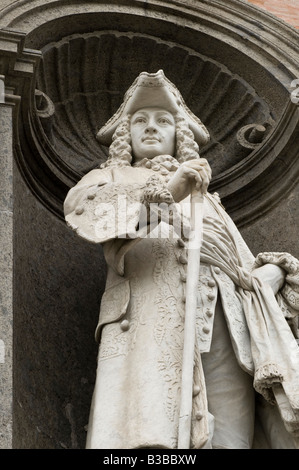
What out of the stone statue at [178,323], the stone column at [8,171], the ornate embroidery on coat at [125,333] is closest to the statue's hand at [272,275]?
the stone statue at [178,323]

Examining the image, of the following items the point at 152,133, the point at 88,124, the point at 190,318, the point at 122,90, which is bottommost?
the point at 190,318

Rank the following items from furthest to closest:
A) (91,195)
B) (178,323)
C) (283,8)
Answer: (283,8)
(91,195)
(178,323)

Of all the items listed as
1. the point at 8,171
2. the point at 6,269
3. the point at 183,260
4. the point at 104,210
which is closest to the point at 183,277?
the point at 183,260

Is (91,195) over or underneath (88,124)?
underneath

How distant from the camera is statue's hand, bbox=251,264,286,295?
6.75 meters

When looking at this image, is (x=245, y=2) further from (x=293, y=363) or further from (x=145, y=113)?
(x=293, y=363)

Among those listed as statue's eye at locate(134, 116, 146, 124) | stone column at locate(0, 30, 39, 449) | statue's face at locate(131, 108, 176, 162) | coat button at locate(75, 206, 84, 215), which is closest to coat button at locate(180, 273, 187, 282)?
coat button at locate(75, 206, 84, 215)

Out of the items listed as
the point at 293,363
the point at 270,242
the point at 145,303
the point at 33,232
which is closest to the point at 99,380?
the point at 145,303

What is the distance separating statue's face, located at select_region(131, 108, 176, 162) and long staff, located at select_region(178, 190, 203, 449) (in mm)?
865

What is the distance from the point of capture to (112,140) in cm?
757

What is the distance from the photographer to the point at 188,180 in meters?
6.50

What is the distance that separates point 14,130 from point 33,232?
0.55 metres

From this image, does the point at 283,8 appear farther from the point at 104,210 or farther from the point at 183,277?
the point at 183,277

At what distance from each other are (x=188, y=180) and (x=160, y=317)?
2.14 ft
